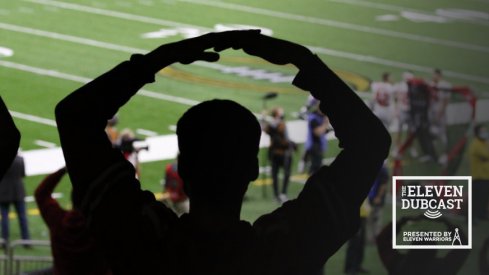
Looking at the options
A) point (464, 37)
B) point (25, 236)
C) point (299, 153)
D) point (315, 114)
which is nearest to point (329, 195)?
point (25, 236)

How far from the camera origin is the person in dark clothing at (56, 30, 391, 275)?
4.71 feet

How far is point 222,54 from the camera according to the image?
16531mm

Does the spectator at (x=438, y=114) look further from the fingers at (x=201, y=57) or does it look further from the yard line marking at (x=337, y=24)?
the fingers at (x=201, y=57)

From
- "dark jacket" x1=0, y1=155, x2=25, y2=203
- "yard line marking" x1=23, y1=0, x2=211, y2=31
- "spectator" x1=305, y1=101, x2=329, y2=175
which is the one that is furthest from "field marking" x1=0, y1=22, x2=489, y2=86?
"dark jacket" x1=0, y1=155, x2=25, y2=203

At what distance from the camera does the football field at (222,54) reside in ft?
47.6

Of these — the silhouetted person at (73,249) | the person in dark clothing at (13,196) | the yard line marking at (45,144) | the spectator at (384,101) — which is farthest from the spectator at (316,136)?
the silhouetted person at (73,249)

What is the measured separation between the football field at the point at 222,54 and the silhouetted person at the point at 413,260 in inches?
337

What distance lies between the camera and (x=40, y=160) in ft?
39.3

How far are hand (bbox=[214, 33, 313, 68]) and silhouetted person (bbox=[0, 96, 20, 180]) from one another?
0.84 ft

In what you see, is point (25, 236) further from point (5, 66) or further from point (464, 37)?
point (464, 37)

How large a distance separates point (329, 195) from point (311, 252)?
7 cm

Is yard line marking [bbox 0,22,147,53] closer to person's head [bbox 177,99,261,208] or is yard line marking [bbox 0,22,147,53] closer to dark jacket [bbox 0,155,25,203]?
dark jacket [bbox 0,155,25,203]

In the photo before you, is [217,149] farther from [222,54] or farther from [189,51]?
[222,54]

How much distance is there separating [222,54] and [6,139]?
1513cm
